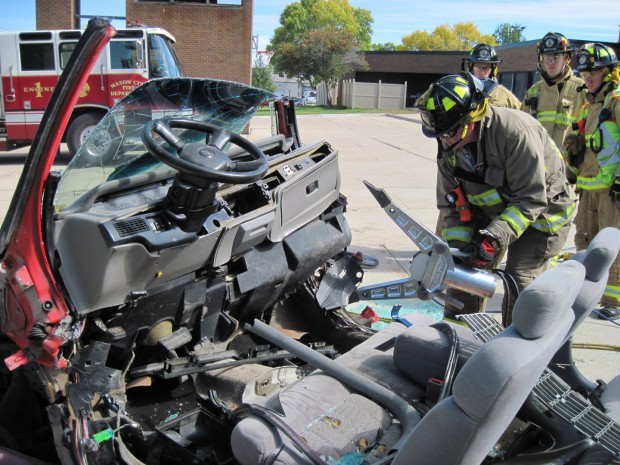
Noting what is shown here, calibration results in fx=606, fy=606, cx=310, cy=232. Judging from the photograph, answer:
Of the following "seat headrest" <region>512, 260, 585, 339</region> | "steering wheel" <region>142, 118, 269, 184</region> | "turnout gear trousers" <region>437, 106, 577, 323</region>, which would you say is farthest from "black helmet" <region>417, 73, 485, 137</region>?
→ "seat headrest" <region>512, 260, 585, 339</region>

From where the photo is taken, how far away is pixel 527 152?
11.1ft

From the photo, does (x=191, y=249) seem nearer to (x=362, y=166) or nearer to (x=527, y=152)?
(x=527, y=152)

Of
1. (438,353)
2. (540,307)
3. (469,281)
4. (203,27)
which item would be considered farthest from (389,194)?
(203,27)

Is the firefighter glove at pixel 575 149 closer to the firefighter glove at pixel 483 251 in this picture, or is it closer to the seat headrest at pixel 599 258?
the firefighter glove at pixel 483 251

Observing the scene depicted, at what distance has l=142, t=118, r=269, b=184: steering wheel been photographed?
2223mm

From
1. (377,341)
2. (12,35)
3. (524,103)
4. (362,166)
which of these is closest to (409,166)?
(362,166)

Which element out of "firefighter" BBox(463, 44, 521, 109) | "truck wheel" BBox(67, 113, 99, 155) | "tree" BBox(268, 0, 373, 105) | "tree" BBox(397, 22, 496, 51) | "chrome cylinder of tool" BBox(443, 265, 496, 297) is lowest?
"truck wheel" BBox(67, 113, 99, 155)

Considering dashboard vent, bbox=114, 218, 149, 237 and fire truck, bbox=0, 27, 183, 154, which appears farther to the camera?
fire truck, bbox=0, 27, 183, 154

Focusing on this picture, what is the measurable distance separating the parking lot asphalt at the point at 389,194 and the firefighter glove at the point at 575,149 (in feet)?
3.23

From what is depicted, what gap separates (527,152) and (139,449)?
8.23 feet

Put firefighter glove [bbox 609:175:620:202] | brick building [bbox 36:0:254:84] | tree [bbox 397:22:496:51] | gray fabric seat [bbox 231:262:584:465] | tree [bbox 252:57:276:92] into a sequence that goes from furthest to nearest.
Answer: tree [bbox 397:22:496:51] < tree [bbox 252:57:276:92] < brick building [bbox 36:0:254:84] < firefighter glove [bbox 609:175:620:202] < gray fabric seat [bbox 231:262:584:465]

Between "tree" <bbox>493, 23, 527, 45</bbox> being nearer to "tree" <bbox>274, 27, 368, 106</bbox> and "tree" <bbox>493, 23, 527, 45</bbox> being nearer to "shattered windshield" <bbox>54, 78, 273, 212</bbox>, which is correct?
"tree" <bbox>274, 27, 368, 106</bbox>

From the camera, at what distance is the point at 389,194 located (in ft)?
31.7

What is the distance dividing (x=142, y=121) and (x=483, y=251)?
1915mm
